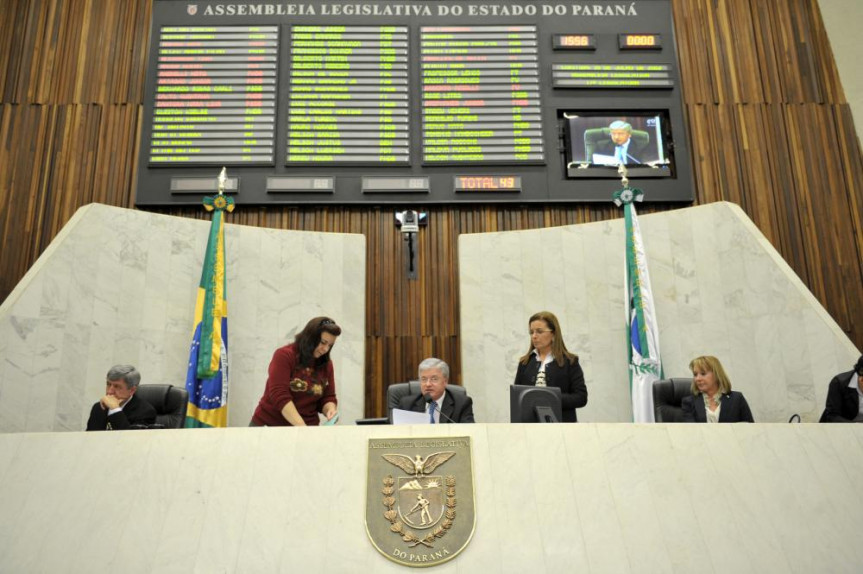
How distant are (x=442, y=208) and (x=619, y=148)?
1.54 m

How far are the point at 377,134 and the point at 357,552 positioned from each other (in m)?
4.35

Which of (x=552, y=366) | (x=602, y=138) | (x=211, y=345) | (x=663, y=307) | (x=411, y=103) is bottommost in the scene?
(x=552, y=366)

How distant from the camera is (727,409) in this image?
3.74 m

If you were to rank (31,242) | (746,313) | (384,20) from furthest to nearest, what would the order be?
(384,20), (31,242), (746,313)

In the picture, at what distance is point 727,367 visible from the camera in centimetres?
533

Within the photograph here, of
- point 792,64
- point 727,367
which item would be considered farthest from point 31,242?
point 792,64

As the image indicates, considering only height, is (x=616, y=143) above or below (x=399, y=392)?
above

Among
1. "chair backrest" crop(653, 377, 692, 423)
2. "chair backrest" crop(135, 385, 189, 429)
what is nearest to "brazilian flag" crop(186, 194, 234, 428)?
"chair backrest" crop(135, 385, 189, 429)

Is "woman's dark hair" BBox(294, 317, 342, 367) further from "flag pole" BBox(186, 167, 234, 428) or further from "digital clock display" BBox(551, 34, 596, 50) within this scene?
"digital clock display" BBox(551, 34, 596, 50)

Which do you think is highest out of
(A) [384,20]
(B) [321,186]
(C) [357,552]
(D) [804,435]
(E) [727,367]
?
(A) [384,20]

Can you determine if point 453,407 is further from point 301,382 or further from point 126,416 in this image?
point 126,416

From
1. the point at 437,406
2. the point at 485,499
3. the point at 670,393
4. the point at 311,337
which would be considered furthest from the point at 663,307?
the point at 485,499

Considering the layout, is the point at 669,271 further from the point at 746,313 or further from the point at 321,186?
the point at 321,186

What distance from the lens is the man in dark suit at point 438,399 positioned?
3537 millimetres
